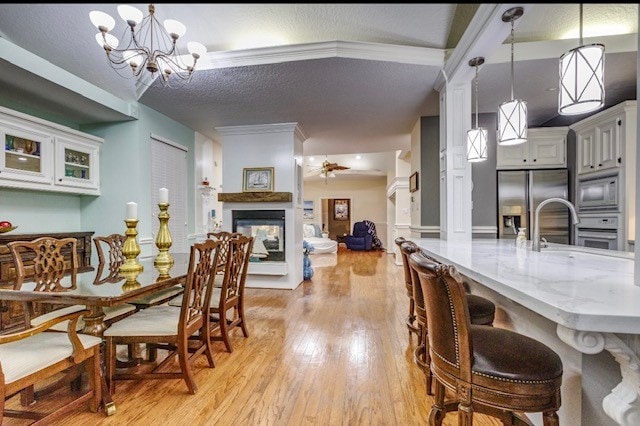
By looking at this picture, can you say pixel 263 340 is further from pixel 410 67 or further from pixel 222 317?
pixel 410 67

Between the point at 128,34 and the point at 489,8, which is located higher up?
the point at 128,34

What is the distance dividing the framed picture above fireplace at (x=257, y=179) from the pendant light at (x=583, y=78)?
140 inches

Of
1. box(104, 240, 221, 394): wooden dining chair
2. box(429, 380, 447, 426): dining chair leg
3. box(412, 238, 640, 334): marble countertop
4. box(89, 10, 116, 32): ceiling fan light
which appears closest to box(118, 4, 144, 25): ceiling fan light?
box(89, 10, 116, 32): ceiling fan light

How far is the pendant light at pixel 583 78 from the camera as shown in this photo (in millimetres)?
1726

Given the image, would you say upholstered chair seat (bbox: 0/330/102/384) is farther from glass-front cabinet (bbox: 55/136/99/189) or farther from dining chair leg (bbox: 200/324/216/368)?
glass-front cabinet (bbox: 55/136/99/189)

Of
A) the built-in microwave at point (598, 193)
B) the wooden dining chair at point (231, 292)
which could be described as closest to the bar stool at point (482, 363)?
the wooden dining chair at point (231, 292)

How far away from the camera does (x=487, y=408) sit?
1.25 m

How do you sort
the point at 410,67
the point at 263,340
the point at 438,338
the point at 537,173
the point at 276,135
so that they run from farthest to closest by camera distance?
the point at 276,135, the point at 537,173, the point at 410,67, the point at 263,340, the point at 438,338

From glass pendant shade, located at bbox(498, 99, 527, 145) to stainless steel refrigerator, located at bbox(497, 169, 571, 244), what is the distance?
A: 6.76 feet

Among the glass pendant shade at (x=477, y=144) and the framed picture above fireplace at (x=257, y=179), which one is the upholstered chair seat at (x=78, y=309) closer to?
the framed picture above fireplace at (x=257, y=179)

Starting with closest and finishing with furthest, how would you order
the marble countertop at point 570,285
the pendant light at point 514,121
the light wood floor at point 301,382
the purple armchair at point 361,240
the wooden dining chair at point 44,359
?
the marble countertop at point 570,285, the wooden dining chair at point 44,359, the light wood floor at point 301,382, the pendant light at point 514,121, the purple armchair at point 361,240

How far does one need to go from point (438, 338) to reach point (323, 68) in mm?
2596

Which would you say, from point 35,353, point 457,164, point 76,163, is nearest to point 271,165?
point 76,163

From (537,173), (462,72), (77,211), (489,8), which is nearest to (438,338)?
(489,8)
